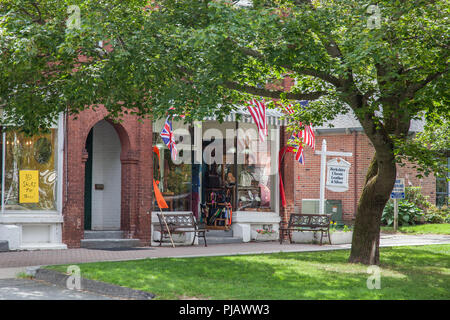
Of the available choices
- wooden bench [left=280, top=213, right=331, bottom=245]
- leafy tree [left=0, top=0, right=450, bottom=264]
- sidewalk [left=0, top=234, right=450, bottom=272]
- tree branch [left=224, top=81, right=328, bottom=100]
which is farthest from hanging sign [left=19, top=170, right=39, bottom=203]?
wooden bench [left=280, top=213, right=331, bottom=245]

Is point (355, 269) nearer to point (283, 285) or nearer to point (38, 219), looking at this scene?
point (283, 285)

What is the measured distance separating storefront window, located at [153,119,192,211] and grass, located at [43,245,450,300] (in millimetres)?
5399

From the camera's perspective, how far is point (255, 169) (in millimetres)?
20406

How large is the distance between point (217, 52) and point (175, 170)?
9.79 metres

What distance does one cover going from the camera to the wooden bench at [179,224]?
1703 centimetres

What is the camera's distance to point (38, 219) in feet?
50.7

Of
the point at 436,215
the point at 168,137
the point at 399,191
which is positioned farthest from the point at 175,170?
the point at 436,215

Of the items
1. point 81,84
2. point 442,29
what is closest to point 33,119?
point 81,84

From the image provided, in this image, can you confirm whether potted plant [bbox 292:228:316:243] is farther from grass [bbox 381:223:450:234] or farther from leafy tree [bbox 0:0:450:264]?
grass [bbox 381:223:450:234]

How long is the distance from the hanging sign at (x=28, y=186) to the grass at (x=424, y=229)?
50.6ft

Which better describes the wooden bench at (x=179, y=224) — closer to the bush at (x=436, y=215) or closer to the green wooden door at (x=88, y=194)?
the green wooden door at (x=88, y=194)

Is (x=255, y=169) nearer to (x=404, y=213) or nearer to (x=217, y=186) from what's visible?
(x=217, y=186)

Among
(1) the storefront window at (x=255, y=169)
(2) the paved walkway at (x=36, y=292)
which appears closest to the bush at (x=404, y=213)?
(1) the storefront window at (x=255, y=169)

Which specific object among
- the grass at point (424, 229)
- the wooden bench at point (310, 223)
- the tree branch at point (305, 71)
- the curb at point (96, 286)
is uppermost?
the tree branch at point (305, 71)
